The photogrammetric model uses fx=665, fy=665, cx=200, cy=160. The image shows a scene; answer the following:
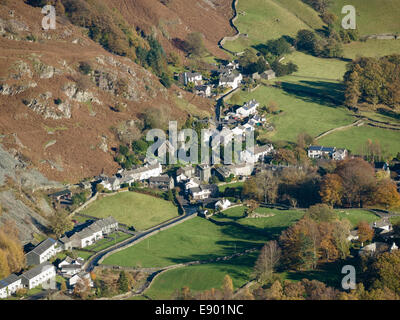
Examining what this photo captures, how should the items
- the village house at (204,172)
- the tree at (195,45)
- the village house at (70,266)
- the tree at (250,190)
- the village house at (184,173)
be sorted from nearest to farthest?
1. the village house at (70,266)
2. the tree at (250,190)
3. the village house at (184,173)
4. the village house at (204,172)
5. the tree at (195,45)

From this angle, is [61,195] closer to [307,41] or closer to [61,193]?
[61,193]

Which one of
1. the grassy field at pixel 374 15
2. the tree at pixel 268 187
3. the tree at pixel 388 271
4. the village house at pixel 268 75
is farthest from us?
the grassy field at pixel 374 15

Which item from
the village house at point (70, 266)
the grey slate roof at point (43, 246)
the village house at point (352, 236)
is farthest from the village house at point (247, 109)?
the village house at point (70, 266)

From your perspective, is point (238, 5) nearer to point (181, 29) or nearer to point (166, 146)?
point (181, 29)

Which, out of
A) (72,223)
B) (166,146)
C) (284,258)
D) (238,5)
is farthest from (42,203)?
(238,5)

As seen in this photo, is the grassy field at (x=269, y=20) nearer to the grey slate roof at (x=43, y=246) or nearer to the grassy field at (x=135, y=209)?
the grassy field at (x=135, y=209)

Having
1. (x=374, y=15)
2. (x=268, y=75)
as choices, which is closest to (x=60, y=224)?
(x=268, y=75)

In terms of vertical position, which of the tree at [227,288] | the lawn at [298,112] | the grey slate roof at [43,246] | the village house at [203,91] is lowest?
the grey slate roof at [43,246]
